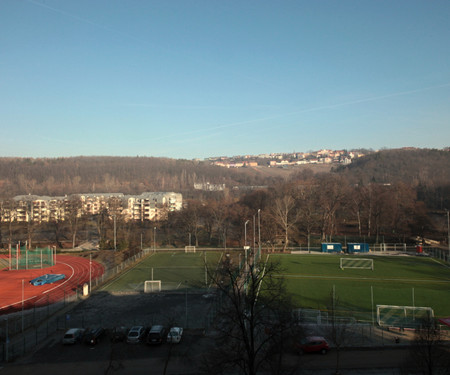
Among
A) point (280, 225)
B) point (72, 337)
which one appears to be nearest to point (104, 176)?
point (280, 225)

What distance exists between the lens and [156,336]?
1482cm

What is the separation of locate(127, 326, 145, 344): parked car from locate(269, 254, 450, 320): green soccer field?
6.48 meters

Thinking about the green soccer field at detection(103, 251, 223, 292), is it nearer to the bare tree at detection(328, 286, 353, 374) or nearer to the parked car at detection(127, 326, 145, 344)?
the parked car at detection(127, 326, 145, 344)

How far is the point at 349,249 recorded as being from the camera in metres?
37.5

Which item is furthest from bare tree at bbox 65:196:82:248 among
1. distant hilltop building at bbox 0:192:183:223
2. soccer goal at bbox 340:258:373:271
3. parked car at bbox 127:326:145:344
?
parked car at bbox 127:326:145:344

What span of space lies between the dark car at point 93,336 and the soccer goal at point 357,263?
20843 mm

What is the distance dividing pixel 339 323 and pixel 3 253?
37.8 meters

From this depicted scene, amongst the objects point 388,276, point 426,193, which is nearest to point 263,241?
point 388,276

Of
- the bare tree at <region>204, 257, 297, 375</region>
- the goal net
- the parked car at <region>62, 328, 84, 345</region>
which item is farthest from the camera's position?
the goal net

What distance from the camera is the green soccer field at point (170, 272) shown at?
81.7 ft

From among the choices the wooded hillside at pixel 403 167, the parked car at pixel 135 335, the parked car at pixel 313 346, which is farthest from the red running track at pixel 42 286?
the wooded hillside at pixel 403 167

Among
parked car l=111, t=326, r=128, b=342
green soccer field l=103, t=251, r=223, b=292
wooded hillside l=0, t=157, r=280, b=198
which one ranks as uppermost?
wooded hillside l=0, t=157, r=280, b=198

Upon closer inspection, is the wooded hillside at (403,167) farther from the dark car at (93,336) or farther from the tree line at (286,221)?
the dark car at (93,336)

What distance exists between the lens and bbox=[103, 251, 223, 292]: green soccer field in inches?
980
